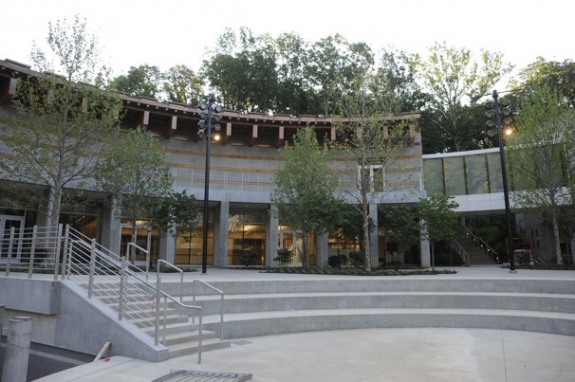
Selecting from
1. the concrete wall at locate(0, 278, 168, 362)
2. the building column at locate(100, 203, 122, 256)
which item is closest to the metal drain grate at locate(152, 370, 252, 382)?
the concrete wall at locate(0, 278, 168, 362)

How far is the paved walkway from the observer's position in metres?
6.18

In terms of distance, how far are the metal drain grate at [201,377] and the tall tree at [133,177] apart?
44.7ft

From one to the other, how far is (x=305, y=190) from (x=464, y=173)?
13847 millimetres

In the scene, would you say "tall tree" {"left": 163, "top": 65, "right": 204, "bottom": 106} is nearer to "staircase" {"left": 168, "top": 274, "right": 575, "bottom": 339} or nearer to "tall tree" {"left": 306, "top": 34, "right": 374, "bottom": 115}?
"tall tree" {"left": 306, "top": 34, "right": 374, "bottom": 115}

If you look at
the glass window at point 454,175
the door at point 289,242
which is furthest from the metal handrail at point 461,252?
the door at point 289,242

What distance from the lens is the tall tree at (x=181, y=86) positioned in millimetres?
44188

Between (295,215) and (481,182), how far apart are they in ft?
49.5

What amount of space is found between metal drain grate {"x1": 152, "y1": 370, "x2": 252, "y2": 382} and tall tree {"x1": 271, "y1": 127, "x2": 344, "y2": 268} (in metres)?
14.3

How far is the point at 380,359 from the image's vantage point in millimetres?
7375

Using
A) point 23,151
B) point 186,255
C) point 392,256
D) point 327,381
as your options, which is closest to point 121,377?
point 327,381

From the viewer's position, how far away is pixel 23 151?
16516 mm

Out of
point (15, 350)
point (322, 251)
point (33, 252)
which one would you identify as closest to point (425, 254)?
point (322, 251)

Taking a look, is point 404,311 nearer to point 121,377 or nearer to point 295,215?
point 121,377

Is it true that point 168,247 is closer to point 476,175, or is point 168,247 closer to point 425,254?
point 425,254
